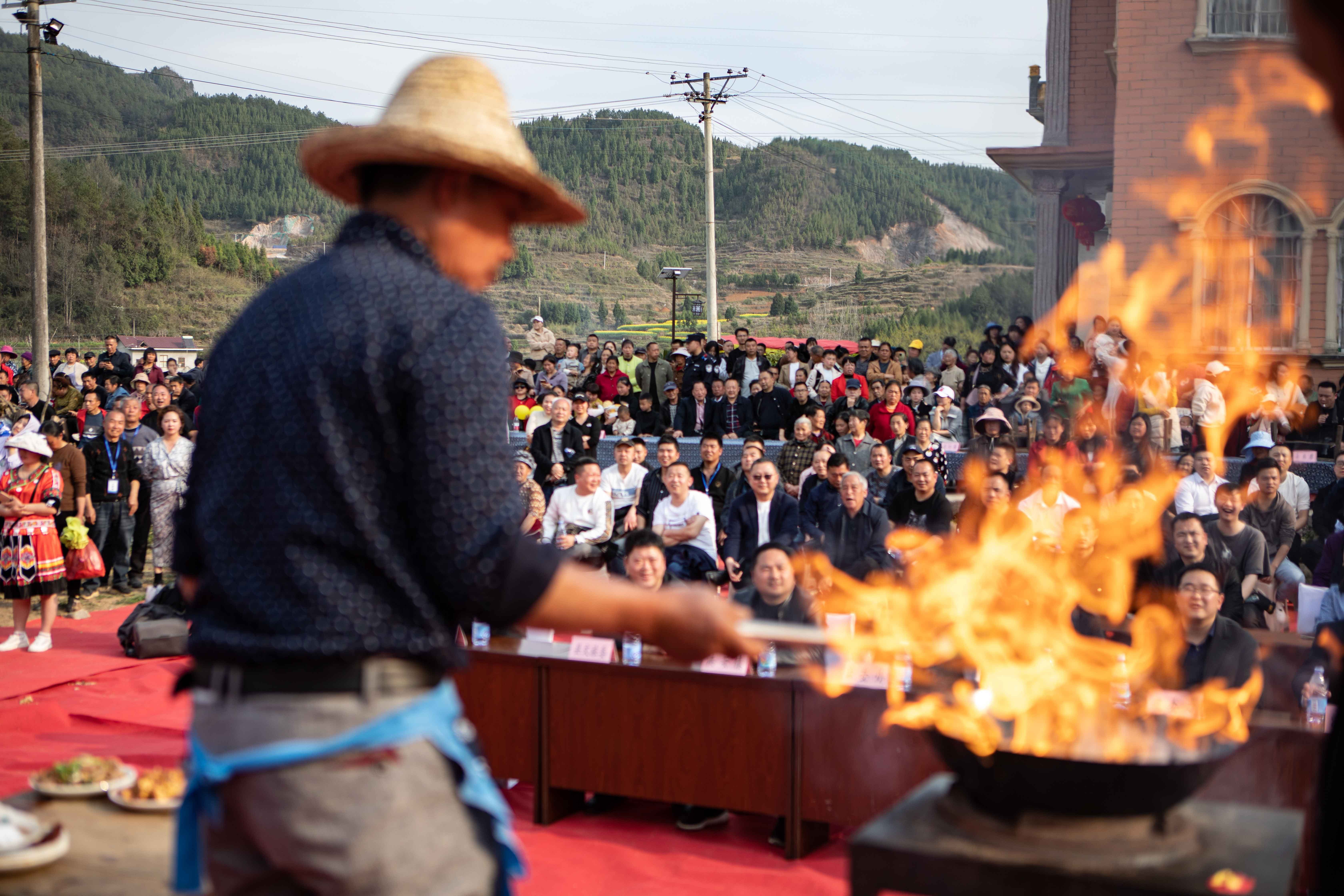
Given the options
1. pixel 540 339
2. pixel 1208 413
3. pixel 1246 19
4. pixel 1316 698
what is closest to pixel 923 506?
pixel 1316 698

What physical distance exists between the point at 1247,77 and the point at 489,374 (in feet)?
48.1

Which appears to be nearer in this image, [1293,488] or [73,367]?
[1293,488]

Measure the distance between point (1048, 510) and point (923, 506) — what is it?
34.7 inches

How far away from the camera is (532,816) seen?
559cm

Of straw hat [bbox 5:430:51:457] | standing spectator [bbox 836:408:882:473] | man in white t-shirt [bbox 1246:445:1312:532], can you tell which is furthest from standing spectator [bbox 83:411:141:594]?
man in white t-shirt [bbox 1246:445:1312:532]

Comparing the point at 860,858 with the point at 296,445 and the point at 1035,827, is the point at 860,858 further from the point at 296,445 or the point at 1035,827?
the point at 296,445

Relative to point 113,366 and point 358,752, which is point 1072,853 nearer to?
point 358,752

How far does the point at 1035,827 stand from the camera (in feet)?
7.73

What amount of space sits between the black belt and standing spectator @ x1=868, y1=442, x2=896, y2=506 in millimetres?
7982

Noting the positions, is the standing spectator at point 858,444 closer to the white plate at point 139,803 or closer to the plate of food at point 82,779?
the plate of food at point 82,779

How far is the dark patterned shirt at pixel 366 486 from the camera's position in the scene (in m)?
1.57

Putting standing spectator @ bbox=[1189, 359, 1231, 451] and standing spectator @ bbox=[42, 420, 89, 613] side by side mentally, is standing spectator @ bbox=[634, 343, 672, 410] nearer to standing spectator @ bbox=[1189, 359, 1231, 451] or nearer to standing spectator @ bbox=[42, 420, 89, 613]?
standing spectator @ bbox=[1189, 359, 1231, 451]

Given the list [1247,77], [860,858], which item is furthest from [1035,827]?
[1247,77]

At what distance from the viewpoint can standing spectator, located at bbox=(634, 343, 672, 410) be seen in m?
14.8
